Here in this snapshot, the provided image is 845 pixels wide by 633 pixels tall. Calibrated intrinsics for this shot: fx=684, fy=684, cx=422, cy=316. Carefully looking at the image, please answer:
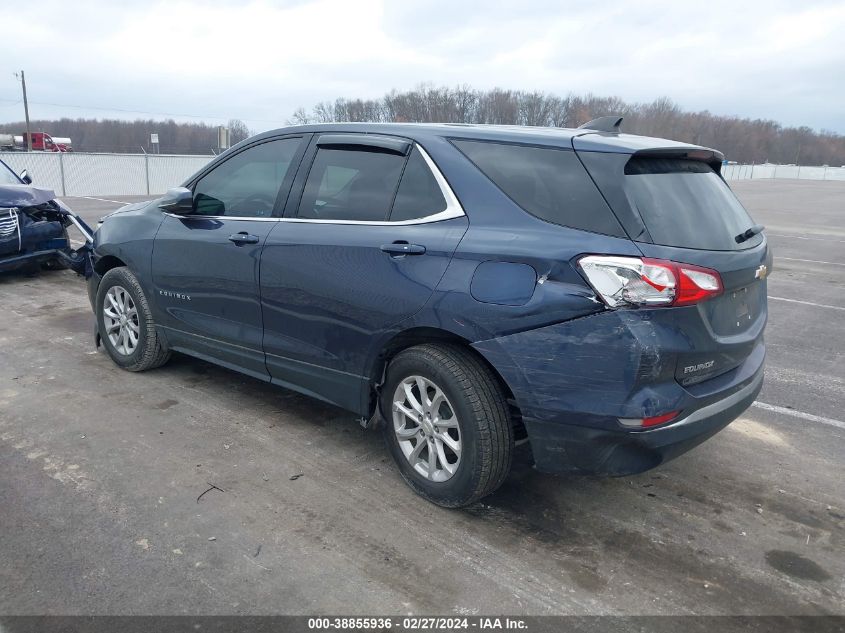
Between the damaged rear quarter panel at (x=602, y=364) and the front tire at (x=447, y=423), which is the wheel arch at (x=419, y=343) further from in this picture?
the damaged rear quarter panel at (x=602, y=364)

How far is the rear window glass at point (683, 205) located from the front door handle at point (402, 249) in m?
0.96

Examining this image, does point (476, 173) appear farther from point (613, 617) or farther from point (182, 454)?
point (182, 454)

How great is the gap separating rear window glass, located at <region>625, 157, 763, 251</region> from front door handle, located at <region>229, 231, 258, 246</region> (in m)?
2.11

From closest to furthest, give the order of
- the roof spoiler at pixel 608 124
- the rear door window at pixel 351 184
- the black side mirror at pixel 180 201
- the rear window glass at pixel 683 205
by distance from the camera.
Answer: the rear window glass at pixel 683 205 < the rear door window at pixel 351 184 < the roof spoiler at pixel 608 124 < the black side mirror at pixel 180 201

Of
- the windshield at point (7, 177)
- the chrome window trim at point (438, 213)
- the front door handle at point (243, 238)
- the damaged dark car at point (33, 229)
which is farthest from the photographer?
the windshield at point (7, 177)

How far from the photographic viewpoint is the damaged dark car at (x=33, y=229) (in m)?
7.71

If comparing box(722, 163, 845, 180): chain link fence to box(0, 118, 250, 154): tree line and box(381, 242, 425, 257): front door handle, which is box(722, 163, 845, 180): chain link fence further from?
box(381, 242, 425, 257): front door handle

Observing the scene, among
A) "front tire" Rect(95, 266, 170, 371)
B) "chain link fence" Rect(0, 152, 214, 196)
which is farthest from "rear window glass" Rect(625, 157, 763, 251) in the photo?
"chain link fence" Rect(0, 152, 214, 196)

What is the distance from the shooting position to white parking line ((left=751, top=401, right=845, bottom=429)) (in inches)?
176

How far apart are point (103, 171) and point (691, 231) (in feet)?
82.0

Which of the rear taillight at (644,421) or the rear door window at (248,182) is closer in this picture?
the rear taillight at (644,421)

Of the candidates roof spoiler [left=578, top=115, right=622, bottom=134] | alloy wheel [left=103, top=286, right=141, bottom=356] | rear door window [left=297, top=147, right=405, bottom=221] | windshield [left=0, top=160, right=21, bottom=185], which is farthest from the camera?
windshield [left=0, top=160, right=21, bottom=185]

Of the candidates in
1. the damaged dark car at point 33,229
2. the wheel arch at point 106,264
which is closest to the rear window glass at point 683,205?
the wheel arch at point 106,264

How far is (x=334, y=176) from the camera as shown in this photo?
3721mm
